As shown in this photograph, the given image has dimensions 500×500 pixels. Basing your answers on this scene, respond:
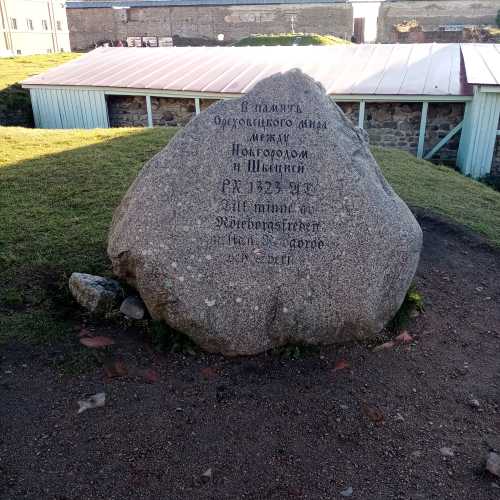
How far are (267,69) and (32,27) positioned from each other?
1304 inches

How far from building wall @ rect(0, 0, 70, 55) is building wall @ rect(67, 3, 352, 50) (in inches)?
113

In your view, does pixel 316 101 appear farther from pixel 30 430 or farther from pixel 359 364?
pixel 30 430

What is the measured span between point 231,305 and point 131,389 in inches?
41.4

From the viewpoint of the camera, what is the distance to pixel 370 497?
3385mm

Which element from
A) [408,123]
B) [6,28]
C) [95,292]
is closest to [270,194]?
[95,292]

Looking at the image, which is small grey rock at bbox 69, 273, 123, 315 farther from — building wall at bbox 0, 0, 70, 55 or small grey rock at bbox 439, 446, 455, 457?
building wall at bbox 0, 0, 70, 55

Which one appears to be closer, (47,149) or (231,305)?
(231,305)

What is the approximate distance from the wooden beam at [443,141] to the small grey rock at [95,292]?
477 inches

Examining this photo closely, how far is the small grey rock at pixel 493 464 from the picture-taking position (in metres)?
3.51

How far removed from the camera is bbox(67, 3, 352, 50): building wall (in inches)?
1597

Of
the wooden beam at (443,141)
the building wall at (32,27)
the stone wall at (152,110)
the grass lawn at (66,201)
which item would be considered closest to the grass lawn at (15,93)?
the stone wall at (152,110)

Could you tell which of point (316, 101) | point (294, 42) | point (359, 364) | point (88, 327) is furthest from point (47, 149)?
point (294, 42)

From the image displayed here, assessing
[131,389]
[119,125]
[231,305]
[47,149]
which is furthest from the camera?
[119,125]

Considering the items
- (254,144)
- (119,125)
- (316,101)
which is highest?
(316,101)
